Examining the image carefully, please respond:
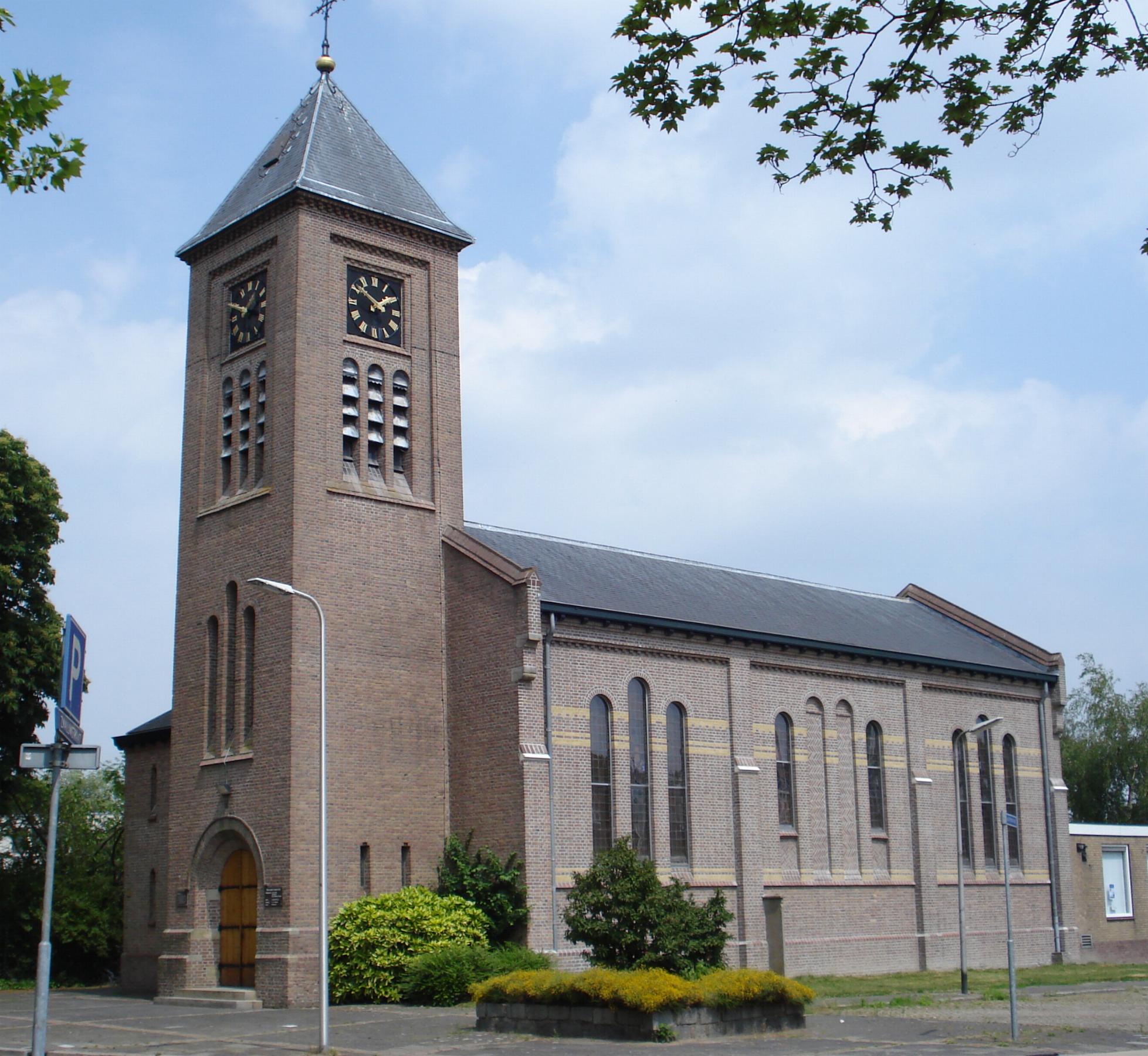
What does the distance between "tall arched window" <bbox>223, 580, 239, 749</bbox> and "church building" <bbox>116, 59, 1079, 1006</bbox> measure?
0.28 feet

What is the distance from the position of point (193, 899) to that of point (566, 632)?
33.6 feet

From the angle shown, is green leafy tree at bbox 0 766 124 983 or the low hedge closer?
the low hedge

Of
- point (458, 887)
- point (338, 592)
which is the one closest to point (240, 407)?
point (338, 592)

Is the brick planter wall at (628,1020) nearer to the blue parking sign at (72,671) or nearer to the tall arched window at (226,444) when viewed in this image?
the blue parking sign at (72,671)

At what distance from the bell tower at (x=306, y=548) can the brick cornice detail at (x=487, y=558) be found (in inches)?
20.5

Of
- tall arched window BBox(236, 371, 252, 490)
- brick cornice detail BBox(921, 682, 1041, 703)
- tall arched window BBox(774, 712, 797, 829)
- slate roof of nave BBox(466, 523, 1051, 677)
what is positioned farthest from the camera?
brick cornice detail BBox(921, 682, 1041, 703)

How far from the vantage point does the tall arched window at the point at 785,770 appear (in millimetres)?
35500

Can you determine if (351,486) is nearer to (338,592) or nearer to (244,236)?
(338,592)

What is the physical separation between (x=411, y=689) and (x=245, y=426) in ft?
25.0

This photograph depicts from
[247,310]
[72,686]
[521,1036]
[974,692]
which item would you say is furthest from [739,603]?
[72,686]

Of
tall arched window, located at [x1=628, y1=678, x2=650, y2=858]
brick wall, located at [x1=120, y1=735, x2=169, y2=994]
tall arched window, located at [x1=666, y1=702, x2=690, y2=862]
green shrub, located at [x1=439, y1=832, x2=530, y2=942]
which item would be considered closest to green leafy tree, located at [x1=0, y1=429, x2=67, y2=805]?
brick wall, located at [x1=120, y1=735, x2=169, y2=994]

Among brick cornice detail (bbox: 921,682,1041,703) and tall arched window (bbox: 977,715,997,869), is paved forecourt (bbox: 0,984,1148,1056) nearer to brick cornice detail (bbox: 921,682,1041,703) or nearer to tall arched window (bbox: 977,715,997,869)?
tall arched window (bbox: 977,715,997,869)

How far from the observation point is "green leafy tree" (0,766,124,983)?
37.3m

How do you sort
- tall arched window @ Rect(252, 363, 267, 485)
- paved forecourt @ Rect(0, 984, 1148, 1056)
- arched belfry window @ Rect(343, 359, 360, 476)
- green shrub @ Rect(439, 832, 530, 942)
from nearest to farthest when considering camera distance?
paved forecourt @ Rect(0, 984, 1148, 1056) < green shrub @ Rect(439, 832, 530, 942) < arched belfry window @ Rect(343, 359, 360, 476) < tall arched window @ Rect(252, 363, 267, 485)
